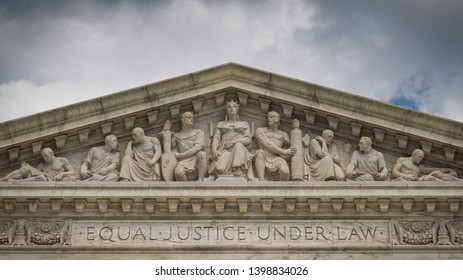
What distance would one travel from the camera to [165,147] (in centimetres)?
3061

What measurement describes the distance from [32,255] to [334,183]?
261 inches

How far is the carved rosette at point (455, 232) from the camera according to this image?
2975 cm

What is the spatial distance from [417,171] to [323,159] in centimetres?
209

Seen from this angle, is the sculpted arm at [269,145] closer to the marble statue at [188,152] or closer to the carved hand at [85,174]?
the marble statue at [188,152]

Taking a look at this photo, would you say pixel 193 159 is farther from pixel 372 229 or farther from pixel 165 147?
pixel 372 229

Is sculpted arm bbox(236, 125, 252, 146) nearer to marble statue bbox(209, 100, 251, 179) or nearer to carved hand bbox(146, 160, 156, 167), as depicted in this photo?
marble statue bbox(209, 100, 251, 179)

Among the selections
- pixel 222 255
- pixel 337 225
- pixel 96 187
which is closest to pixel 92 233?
pixel 96 187

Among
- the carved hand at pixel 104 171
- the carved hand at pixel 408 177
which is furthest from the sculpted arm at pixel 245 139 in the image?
the carved hand at pixel 408 177

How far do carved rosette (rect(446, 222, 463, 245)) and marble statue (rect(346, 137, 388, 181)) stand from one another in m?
1.76

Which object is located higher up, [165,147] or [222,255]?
[165,147]

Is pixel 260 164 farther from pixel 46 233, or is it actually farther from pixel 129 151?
pixel 46 233

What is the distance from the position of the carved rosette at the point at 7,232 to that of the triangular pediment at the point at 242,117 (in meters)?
1.37

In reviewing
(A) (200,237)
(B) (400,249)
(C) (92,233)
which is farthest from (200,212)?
(B) (400,249)

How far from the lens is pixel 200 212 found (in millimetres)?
29938
